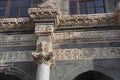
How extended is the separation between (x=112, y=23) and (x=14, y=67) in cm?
421

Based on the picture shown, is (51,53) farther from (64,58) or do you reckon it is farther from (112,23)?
(112,23)

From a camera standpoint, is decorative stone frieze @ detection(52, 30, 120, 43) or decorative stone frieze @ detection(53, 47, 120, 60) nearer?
decorative stone frieze @ detection(53, 47, 120, 60)

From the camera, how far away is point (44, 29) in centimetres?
1177

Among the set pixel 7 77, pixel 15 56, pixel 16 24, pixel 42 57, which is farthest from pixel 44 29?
pixel 7 77

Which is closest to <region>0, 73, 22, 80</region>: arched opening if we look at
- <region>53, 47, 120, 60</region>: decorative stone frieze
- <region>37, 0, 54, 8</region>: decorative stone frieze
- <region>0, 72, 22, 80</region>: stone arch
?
<region>0, 72, 22, 80</region>: stone arch

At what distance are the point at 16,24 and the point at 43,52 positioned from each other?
210 centimetres

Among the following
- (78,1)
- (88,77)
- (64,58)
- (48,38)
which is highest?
(78,1)

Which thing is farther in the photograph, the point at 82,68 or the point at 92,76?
the point at 92,76

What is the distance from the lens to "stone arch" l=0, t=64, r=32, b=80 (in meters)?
11.1

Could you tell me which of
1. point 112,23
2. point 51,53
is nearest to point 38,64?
point 51,53

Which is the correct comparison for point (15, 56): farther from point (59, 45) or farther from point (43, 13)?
point (43, 13)

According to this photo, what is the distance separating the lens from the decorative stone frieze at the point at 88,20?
12195 millimetres

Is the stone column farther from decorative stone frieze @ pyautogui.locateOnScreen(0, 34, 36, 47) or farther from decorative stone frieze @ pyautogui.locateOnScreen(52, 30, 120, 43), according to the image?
decorative stone frieze @ pyautogui.locateOnScreen(0, 34, 36, 47)

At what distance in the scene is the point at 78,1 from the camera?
553 inches
